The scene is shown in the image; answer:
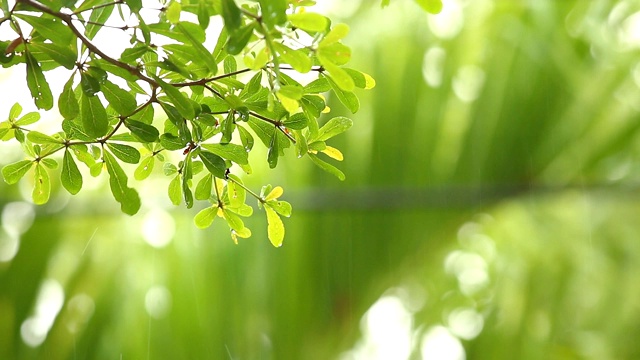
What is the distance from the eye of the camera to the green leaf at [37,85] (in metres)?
0.56

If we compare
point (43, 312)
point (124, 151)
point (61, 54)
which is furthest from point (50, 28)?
point (43, 312)

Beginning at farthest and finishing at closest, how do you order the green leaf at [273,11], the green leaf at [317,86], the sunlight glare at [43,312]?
the sunlight glare at [43,312] → the green leaf at [317,86] → the green leaf at [273,11]

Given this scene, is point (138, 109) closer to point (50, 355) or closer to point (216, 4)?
point (216, 4)

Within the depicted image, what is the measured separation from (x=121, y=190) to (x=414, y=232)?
54.1 inches

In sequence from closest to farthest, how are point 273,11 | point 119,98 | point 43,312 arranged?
point 273,11, point 119,98, point 43,312

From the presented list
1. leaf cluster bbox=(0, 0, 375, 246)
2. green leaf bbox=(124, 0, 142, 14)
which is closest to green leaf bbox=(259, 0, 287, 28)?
leaf cluster bbox=(0, 0, 375, 246)

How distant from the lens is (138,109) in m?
0.59

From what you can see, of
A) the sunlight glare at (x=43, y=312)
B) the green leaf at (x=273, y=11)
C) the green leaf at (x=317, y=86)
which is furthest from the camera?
the sunlight glare at (x=43, y=312)

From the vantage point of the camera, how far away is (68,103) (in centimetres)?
57

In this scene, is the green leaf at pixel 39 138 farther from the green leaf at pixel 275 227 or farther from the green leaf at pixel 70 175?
the green leaf at pixel 275 227

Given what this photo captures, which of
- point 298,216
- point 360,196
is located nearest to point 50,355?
point 298,216

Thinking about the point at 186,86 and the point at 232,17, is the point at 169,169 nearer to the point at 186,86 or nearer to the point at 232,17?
the point at 186,86

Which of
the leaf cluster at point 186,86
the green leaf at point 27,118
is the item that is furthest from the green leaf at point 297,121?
the green leaf at point 27,118

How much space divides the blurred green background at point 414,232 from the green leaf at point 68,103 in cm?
128
